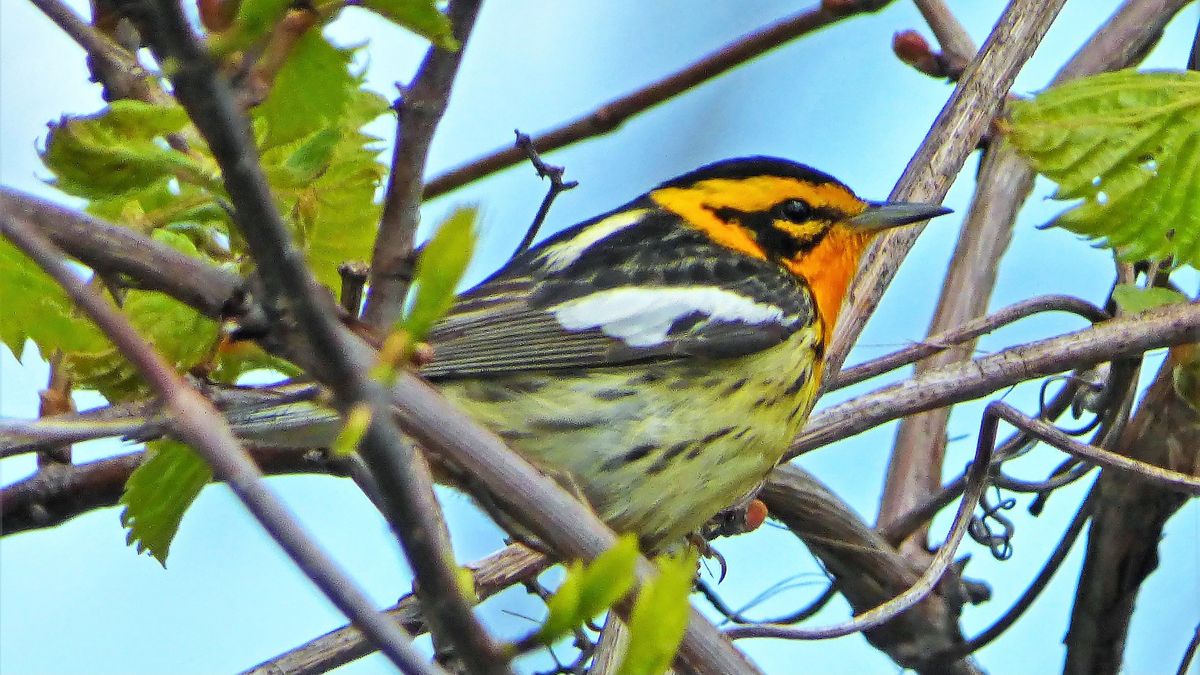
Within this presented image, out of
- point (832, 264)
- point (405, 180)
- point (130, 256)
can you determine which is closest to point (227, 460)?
point (130, 256)

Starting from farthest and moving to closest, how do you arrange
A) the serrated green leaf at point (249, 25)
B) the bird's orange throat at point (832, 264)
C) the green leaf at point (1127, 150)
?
the bird's orange throat at point (832, 264) < the green leaf at point (1127, 150) < the serrated green leaf at point (249, 25)

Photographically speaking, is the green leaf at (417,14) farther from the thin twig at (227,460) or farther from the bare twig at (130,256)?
the thin twig at (227,460)

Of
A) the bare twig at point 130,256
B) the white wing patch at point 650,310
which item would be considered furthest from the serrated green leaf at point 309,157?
the white wing patch at point 650,310

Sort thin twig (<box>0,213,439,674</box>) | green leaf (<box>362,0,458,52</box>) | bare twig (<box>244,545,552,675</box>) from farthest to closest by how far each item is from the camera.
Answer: bare twig (<box>244,545,552,675</box>), green leaf (<box>362,0,458,52</box>), thin twig (<box>0,213,439,674</box>)

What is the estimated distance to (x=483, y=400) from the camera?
2.70m

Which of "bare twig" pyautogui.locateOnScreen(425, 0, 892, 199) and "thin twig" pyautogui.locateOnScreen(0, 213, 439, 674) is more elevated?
"bare twig" pyautogui.locateOnScreen(425, 0, 892, 199)

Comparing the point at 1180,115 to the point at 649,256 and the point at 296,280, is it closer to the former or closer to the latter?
the point at 649,256

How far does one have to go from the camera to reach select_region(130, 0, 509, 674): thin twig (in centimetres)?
75

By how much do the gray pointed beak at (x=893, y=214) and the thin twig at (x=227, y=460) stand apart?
2.30 m

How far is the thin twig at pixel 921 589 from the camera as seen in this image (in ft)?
7.40

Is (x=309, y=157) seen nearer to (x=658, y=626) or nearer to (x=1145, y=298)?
(x=658, y=626)

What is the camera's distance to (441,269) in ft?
2.72

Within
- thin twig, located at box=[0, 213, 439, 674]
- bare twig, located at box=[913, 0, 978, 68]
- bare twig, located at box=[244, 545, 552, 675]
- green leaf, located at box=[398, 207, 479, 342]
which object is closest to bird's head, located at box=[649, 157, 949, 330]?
bare twig, located at box=[913, 0, 978, 68]

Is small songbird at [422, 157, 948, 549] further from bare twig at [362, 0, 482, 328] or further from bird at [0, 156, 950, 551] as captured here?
bare twig at [362, 0, 482, 328]
